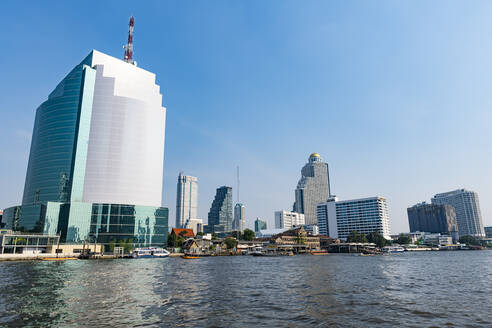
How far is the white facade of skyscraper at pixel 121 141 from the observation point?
171 m

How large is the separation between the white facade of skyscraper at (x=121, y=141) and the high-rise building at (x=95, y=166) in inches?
19.9

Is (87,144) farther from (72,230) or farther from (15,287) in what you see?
(15,287)

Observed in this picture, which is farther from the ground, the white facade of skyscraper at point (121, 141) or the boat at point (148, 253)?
the white facade of skyscraper at point (121, 141)

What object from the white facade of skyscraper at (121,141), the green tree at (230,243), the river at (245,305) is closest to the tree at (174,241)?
the white facade of skyscraper at (121,141)

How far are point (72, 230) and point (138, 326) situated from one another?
510 ft

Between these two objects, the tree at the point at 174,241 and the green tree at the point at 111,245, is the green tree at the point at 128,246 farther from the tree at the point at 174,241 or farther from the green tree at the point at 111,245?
the tree at the point at 174,241

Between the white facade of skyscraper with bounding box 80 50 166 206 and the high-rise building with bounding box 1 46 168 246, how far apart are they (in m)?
0.51

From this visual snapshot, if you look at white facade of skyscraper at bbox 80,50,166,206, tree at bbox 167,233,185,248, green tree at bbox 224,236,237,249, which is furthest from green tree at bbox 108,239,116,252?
green tree at bbox 224,236,237,249

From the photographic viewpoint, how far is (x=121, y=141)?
178 metres

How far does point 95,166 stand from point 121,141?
19650 mm

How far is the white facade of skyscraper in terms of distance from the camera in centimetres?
17088

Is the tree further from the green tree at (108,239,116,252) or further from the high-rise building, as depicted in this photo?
the green tree at (108,239,116,252)

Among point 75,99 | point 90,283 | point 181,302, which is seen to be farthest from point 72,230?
point 181,302

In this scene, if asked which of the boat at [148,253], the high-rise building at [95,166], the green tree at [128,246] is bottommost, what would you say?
the boat at [148,253]
